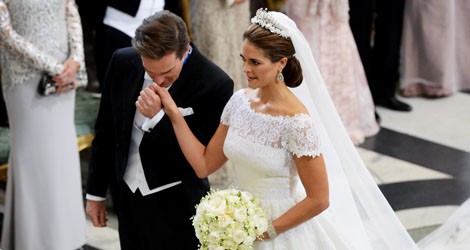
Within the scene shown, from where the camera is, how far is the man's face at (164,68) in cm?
354

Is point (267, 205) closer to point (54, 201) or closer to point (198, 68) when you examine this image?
point (198, 68)

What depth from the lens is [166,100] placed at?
3484 millimetres

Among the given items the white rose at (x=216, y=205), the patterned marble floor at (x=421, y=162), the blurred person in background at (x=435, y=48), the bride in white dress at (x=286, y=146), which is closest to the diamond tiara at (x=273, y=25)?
the bride in white dress at (x=286, y=146)

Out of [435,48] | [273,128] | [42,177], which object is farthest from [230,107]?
[435,48]

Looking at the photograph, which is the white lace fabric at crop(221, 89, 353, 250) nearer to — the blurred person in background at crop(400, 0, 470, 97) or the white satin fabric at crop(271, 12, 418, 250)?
the white satin fabric at crop(271, 12, 418, 250)

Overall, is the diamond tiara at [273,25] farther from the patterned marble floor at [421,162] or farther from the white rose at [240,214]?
the patterned marble floor at [421,162]

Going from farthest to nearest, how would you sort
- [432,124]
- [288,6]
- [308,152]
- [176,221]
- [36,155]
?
1. [432,124]
2. [288,6]
3. [36,155]
4. [176,221]
5. [308,152]

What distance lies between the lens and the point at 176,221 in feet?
12.9

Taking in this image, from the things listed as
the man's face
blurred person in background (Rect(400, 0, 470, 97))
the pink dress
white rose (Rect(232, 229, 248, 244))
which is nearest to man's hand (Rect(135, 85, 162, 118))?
the man's face

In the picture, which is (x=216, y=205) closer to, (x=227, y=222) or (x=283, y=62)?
(x=227, y=222)

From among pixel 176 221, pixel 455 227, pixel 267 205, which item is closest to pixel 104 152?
pixel 176 221

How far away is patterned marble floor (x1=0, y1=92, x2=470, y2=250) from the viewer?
5746 millimetres

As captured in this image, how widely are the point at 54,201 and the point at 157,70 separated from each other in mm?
1922

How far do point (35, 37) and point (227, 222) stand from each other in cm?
211
